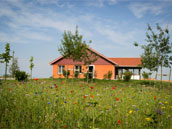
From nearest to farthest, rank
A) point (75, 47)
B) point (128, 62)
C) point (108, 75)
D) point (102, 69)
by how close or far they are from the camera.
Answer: point (75, 47), point (108, 75), point (102, 69), point (128, 62)

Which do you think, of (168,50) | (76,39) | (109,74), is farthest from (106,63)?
(168,50)

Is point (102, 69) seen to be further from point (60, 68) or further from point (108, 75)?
point (60, 68)

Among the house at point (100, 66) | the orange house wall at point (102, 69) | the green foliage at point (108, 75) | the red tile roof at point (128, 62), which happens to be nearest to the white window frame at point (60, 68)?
the house at point (100, 66)

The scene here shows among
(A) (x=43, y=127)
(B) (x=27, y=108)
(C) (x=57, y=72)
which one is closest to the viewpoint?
(A) (x=43, y=127)

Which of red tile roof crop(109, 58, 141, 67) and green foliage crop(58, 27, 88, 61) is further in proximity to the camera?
red tile roof crop(109, 58, 141, 67)

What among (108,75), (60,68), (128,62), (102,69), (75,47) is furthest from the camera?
(60,68)

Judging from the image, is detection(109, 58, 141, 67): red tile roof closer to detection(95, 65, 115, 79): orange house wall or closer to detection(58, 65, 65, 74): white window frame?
detection(95, 65, 115, 79): orange house wall

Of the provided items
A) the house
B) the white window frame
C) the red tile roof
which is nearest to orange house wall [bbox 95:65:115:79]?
the house

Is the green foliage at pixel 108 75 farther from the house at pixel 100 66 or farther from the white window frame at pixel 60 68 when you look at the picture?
the white window frame at pixel 60 68

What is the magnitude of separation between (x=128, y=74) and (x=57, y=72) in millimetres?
14137

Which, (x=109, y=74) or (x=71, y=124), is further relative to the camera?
(x=109, y=74)

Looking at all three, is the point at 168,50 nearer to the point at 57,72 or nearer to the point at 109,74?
the point at 109,74

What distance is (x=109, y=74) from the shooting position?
27.3m

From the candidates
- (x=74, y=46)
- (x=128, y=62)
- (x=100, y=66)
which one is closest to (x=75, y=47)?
(x=74, y=46)
